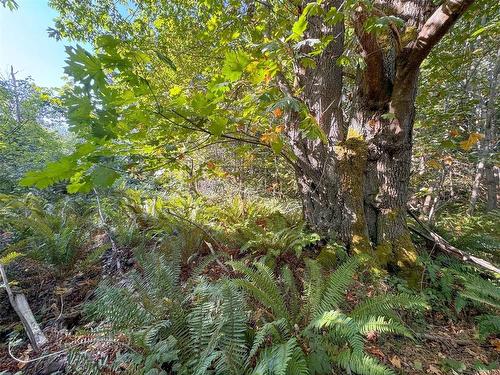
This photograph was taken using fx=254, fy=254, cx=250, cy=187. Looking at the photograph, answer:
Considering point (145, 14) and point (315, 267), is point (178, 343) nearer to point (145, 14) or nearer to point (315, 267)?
point (315, 267)

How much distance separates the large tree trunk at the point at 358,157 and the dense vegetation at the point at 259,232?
0.6 inches

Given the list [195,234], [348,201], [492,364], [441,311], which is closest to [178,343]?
[195,234]

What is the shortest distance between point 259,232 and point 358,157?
1.38 m

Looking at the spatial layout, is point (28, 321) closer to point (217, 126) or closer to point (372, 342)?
point (217, 126)

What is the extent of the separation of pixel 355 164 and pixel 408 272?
116 centimetres

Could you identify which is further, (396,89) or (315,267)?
(396,89)

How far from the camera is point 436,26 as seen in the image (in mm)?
1697

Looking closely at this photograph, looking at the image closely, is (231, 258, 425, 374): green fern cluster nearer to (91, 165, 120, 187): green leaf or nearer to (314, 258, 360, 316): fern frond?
(314, 258, 360, 316): fern frond

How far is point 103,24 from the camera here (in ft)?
12.5

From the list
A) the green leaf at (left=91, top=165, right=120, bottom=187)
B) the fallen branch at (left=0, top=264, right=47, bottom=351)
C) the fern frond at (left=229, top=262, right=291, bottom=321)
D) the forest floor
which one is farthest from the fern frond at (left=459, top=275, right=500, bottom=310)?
the fallen branch at (left=0, top=264, right=47, bottom=351)

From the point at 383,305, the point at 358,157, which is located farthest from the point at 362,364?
the point at 358,157

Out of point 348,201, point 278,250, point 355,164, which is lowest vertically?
point 278,250

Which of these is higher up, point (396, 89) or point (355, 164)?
point (396, 89)

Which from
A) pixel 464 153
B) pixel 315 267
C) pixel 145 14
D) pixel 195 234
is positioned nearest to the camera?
pixel 315 267
